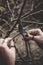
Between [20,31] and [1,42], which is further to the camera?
[20,31]

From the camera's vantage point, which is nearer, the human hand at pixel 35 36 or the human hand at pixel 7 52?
the human hand at pixel 7 52

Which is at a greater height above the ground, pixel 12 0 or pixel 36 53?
pixel 12 0

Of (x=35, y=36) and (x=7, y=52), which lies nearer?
(x=7, y=52)

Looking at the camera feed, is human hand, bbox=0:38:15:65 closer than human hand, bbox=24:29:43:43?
Yes

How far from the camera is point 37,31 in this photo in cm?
100

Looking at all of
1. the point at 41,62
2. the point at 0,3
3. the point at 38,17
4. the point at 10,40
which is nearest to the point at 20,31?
the point at 10,40

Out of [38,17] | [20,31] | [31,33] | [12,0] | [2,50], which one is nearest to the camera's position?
[2,50]

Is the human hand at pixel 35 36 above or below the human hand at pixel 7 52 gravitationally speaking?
above

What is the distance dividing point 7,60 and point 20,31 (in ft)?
0.51

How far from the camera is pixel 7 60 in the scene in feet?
2.68

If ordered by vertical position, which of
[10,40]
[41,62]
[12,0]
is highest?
[12,0]

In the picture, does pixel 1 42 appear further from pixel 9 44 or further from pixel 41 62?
pixel 41 62

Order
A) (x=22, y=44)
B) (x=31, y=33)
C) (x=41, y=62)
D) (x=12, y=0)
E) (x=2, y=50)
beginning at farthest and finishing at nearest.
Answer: (x=22, y=44) < (x=41, y=62) < (x=12, y=0) < (x=31, y=33) < (x=2, y=50)

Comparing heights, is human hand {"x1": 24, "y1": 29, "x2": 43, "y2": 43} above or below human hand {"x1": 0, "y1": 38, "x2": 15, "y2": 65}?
above
